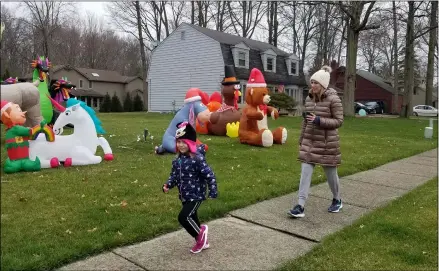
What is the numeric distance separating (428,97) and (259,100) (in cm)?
2985

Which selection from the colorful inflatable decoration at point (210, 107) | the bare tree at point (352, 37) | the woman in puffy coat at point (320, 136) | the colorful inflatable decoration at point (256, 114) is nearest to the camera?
the woman in puffy coat at point (320, 136)

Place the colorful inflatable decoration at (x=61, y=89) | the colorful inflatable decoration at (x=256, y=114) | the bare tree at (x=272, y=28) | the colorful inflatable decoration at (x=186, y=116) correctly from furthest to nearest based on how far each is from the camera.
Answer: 1. the bare tree at (x=272, y=28)
2. the colorful inflatable decoration at (x=256, y=114)
3. the colorful inflatable decoration at (x=61, y=89)
4. the colorful inflatable decoration at (x=186, y=116)

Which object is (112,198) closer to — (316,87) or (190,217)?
(190,217)

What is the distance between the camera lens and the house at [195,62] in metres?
27.2

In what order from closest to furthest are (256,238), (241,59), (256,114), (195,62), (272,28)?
(256,238), (256,114), (195,62), (241,59), (272,28)

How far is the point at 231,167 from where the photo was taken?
7.69 metres

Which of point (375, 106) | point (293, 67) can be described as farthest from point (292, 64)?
point (375, 106)

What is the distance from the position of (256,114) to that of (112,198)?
6.16 metres

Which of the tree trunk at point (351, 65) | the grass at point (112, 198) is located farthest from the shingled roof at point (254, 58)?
the grass at point (112, 198)

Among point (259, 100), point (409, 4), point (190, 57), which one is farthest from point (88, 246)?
point (409, 4)

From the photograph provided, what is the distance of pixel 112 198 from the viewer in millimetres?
5227

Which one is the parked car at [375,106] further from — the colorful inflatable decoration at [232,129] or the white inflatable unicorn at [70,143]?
the white inflatable unicorn at [70,143]

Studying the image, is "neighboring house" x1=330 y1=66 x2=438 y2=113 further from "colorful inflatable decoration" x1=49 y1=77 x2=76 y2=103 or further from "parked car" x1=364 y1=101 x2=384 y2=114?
"colorful inflatable decoration" x1=49 y1=77 x2=76 y2=103

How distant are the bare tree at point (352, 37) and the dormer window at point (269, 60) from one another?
7.40 m
